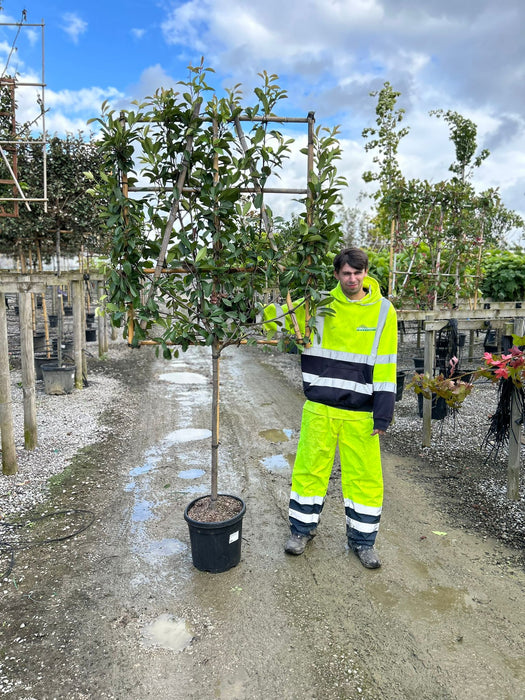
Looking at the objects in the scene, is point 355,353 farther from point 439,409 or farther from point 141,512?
point 439,409

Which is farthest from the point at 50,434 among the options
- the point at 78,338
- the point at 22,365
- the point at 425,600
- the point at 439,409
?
the point at 439,409

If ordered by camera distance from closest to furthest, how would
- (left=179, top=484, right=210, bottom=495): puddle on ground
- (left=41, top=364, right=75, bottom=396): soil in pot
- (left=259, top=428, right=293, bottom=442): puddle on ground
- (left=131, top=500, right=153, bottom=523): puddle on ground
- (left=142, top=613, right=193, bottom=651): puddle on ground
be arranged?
(left=142, top=613, right=193, bottom=651): puddle on ground
(left=131, top=500, right=153, bottom=523): puddle on ground
(left=179, top=484, right=210, bottom=495): puddle on ground
(left=259, top=428, right=293, bottom=442): puddle on ground
(left=41, top=364, right=75, bottom=396): soil in pot

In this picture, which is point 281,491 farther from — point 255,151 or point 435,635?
point 255,151

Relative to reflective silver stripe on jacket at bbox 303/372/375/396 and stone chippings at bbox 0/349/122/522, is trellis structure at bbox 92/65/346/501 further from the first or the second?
stone chippings at bbox 0/349/122/522

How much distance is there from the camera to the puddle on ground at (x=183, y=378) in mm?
9531

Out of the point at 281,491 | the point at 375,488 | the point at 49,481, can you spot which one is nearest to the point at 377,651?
the point at 375,488

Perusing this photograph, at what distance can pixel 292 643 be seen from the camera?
2.72 meters

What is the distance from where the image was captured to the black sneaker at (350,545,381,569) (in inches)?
134

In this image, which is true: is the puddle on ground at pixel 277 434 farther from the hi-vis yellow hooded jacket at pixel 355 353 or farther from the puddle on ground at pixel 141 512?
the hi-vis yellow hooded jacket at pixel 355 353

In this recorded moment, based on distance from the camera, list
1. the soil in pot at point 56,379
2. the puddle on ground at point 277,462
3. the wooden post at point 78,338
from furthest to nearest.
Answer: the wooden post at point 78,338 → the soil in pot at point 56,379 → the puddle on ground at point 277,462

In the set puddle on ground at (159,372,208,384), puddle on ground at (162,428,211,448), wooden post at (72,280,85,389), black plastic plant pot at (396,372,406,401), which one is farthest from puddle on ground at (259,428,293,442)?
wooden post at (72,280,85,389)

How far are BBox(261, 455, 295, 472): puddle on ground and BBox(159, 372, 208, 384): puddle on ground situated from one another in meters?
4.05

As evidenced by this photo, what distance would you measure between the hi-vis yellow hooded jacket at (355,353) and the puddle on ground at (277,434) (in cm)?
294

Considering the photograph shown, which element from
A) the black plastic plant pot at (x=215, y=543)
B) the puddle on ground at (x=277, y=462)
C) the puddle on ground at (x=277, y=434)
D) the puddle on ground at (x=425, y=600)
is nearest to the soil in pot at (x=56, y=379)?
the puddle on ground at (x=277, y=434)
